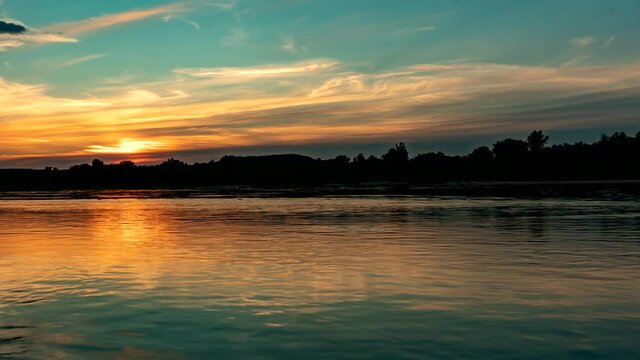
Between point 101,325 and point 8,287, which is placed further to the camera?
point 8,287

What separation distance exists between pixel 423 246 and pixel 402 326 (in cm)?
1623

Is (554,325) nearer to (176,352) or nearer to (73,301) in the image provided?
(176,352)

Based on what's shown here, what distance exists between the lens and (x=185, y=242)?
35.4 m

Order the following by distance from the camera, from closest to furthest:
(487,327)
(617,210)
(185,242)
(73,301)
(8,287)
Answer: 1. (487,327)
2. (73,301)
3. (8,287)
4. (185,242)
5. (617,210)

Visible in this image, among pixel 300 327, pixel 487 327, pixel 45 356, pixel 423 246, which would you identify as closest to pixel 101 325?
pixel 45 356

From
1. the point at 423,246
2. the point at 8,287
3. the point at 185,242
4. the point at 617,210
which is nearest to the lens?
the point at 8,287

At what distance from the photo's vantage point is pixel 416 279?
2206 centimetres

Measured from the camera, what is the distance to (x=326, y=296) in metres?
19.4

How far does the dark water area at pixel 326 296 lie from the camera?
14.1 metres

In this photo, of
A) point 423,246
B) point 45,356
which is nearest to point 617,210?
point 423,246

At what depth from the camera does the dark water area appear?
14141 mm

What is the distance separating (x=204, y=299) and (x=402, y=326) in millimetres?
5900

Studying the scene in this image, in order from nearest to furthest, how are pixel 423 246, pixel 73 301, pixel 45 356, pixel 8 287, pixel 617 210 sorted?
pixel 45 356, pixel 73 301, pixel 8 287, pixel 423 246, pixel 617 210

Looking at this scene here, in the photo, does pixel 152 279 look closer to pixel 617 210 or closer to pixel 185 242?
pixel 185 242
